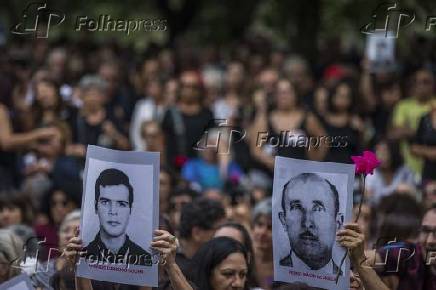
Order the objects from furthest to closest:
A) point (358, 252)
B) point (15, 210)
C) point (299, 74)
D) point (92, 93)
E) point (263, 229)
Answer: point (299, 74), point (92, 93), point (15, 210), point (263, 229), point (358, 252)

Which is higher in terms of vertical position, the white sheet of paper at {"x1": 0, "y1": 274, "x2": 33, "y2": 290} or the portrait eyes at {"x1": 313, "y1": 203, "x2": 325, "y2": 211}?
the portrait eyes at {"x1": 313, "y1": 203, "x2": 325, "y2": 211}

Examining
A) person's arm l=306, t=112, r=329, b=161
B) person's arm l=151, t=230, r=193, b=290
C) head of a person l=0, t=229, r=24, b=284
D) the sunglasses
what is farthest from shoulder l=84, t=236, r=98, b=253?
person's arm l=306, t=112, r=329, b=161

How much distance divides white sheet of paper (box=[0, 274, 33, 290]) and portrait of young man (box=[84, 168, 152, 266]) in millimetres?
317

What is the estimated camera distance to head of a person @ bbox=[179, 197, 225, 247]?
9.11 metres

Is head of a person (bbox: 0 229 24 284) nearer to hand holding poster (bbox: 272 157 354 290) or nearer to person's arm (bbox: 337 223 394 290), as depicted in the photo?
hand holding poster (bbox: 272 157 354 290)

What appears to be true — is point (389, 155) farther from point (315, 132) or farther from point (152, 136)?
point (152, 136)

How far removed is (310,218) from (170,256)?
690 millimetres

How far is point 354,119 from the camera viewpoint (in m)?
13.1

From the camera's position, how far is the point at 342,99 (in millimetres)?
12867

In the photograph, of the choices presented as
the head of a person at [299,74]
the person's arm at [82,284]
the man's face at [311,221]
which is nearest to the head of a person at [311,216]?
the man's face at [311,221]

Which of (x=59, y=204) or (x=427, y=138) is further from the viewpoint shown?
(x=427, y=138)

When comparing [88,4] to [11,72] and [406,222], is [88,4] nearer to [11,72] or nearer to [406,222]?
[11,72]

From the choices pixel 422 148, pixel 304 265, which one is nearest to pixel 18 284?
pixel 304 265

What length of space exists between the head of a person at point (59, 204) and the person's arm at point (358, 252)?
14.6ft
